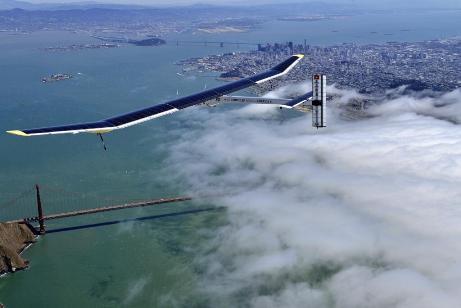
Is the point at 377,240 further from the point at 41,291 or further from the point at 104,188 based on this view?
the point at 104,188

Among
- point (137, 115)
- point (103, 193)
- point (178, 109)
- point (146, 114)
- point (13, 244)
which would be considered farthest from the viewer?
point (103, 193)

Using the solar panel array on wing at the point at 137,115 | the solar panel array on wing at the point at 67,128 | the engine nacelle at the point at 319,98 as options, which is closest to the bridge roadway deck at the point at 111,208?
the solar panel array on wing at the point at 137,115

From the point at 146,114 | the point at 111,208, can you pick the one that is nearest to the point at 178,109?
the point at 146,114

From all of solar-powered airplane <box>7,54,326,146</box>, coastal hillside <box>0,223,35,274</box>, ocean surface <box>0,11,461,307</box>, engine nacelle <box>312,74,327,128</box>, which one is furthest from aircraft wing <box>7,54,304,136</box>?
coastal hillside <box>0,223,35,274</box>

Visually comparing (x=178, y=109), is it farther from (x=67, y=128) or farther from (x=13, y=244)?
(x=13, y=244)

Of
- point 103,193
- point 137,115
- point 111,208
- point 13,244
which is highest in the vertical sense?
point 137,115

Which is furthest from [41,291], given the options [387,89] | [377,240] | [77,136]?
[387,89]

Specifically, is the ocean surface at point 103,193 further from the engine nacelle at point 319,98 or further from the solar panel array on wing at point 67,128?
the engine nacelle at point 319,98
